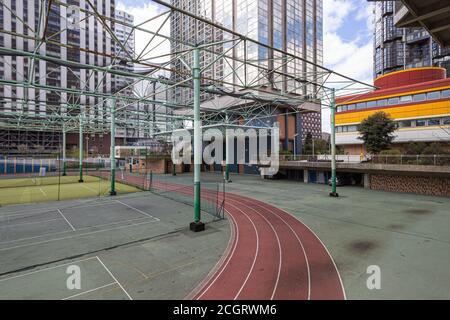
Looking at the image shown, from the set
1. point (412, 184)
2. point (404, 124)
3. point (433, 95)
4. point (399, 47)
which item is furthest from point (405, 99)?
point (399, 47)

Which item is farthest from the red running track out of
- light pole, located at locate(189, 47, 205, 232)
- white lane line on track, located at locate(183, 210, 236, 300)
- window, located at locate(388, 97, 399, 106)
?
window, located at locate(388, 97, 399, 106)

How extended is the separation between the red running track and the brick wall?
15626 mm

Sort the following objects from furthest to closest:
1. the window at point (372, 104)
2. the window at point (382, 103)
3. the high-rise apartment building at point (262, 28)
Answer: the high-rise apartment building at point (262, 28), the window at point (372, 104), the window at point (382, 103)

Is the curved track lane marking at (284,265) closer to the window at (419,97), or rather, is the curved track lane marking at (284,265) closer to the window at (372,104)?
the window at (419,97)

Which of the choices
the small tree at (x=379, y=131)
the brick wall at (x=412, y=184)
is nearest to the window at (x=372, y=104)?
the small tree at (x=379, y=131)

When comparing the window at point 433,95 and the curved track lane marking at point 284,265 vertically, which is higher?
the window at point 433,95

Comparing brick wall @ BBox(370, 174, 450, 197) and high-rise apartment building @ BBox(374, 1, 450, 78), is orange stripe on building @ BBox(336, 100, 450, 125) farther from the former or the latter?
high-rise apartment building @ BBox(374, 1, 450, 78)

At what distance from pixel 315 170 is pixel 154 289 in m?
25.8

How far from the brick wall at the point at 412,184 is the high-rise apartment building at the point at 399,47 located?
5363 centimetres

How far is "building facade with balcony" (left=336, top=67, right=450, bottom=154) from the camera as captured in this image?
33.6 metres

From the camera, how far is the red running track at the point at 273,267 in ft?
19.9

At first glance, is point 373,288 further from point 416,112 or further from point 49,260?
point 416,112

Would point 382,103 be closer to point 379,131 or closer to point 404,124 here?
point 404,124
